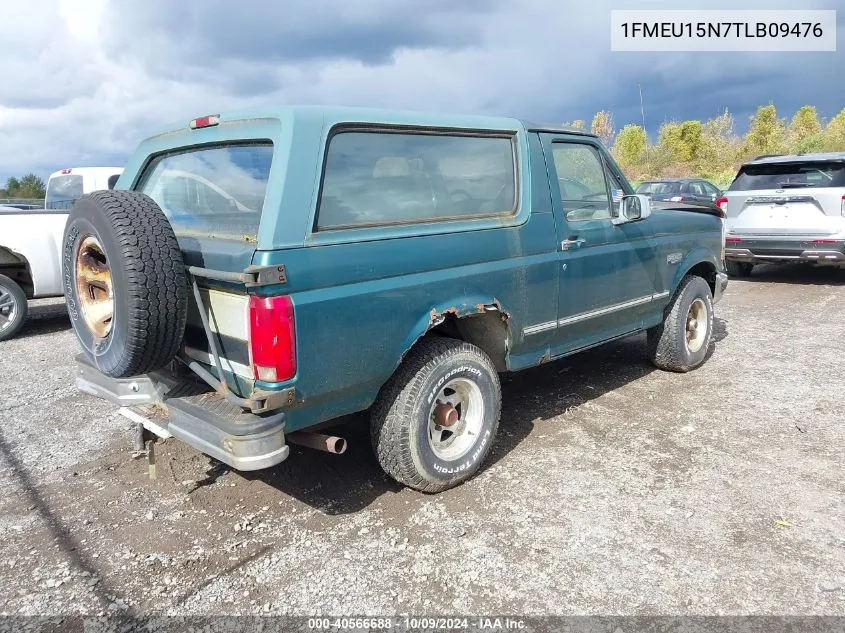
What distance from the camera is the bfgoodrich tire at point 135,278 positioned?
2.64 metres

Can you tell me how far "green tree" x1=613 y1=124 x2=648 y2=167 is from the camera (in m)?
44.7

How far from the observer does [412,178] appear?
3.35m

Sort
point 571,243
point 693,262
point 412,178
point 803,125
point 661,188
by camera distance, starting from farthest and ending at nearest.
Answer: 1. point 803,125
2. point 661,188
3. point 693,262
4. point 571,243
5. point 412,178

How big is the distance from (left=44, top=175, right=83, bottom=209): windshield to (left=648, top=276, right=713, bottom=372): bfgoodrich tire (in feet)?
25.4

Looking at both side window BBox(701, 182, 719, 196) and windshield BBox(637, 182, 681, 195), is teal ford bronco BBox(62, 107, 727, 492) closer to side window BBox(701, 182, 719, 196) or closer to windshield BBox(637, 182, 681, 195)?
windshield BBox(637, 182, 681, 195)

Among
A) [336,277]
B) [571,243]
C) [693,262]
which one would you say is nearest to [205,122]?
[336,277]

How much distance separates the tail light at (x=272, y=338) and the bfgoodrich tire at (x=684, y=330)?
3.71 metres

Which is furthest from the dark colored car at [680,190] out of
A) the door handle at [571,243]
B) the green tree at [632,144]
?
the green tree at [632,144]

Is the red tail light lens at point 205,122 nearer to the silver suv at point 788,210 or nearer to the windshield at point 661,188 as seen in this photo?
the silver suv at point 788,210

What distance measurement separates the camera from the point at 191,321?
3070 millimetres

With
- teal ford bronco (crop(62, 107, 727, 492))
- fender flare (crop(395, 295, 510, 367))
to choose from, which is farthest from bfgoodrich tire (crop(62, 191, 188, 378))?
fender flare (crop(395, 295, 510, 367))

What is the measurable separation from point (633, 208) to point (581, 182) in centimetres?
47

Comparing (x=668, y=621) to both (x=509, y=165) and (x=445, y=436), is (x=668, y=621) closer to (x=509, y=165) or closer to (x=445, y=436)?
(x=445, y=436)

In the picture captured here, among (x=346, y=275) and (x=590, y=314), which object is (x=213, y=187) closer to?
(x=346, y=275)
